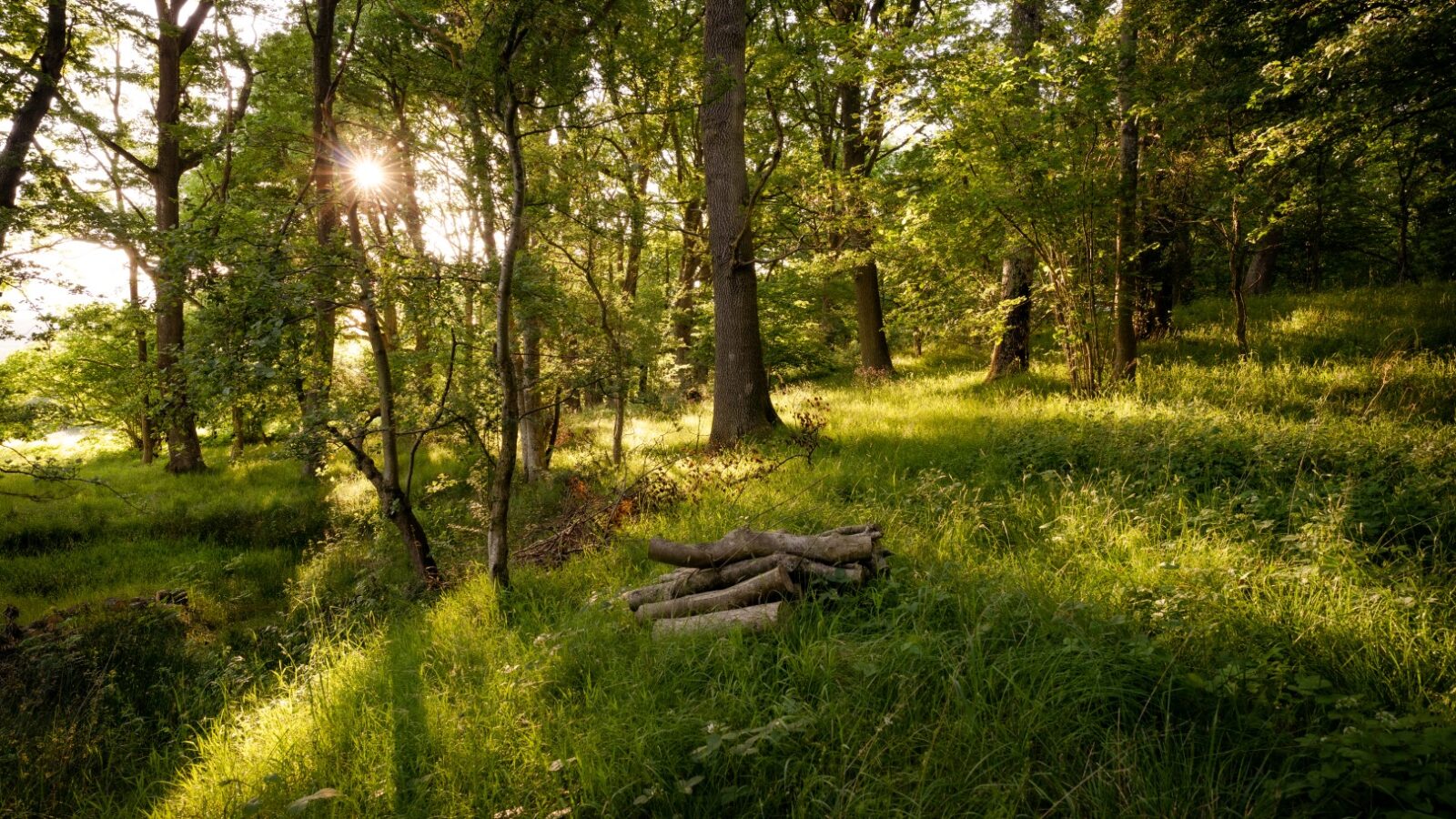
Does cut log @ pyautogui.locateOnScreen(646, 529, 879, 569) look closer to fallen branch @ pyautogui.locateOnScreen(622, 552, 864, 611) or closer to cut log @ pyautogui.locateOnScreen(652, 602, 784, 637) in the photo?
fallen branch @ pyautogui.locateOnScreen(622, 552, 864, 611)

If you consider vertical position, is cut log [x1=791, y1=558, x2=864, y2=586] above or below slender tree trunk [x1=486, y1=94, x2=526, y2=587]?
below

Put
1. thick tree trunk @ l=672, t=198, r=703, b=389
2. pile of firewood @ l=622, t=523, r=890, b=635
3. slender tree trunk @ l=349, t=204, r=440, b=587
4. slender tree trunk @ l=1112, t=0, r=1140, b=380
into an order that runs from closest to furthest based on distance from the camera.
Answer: pile of firewood @ l=622, t=523, r=890, b=635
slender tree trunk @ l=349, t=204, r=440, b=587
slender tree trunk @ l=1112, t=0, r=1140, b=380
thick tree trunk @ l=672, t=198, r=703, b=389

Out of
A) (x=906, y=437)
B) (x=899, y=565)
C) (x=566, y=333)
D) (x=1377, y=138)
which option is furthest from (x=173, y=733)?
(x=1377, y=138)

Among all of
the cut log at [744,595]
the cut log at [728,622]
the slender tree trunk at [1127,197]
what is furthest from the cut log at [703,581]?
the slender tree trunk at [1127,197]

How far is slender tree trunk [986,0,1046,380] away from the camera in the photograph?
1052 cm

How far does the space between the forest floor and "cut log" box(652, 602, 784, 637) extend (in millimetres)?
73

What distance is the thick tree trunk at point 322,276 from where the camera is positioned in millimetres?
5020

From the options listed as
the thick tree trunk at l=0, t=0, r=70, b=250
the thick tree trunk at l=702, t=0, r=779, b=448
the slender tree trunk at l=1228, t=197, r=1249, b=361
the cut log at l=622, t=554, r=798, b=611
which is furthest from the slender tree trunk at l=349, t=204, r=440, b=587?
the slender tree trunk at l=1228, t=197, r=1249, b=361

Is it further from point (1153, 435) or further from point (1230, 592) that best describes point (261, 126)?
point (1153, 435)

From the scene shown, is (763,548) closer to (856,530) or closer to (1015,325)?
(856,530)

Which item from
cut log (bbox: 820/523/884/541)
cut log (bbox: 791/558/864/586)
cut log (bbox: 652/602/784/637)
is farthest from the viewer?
cut log (bbox: 820/523/884/541)

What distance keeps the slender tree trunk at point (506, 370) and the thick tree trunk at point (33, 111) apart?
771cm

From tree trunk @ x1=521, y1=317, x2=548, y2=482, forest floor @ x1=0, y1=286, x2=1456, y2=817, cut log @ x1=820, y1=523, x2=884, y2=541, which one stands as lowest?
forest floor @ x1=0, y1=286, x2=1456, y2=817

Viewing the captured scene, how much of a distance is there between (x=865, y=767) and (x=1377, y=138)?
9.81m
